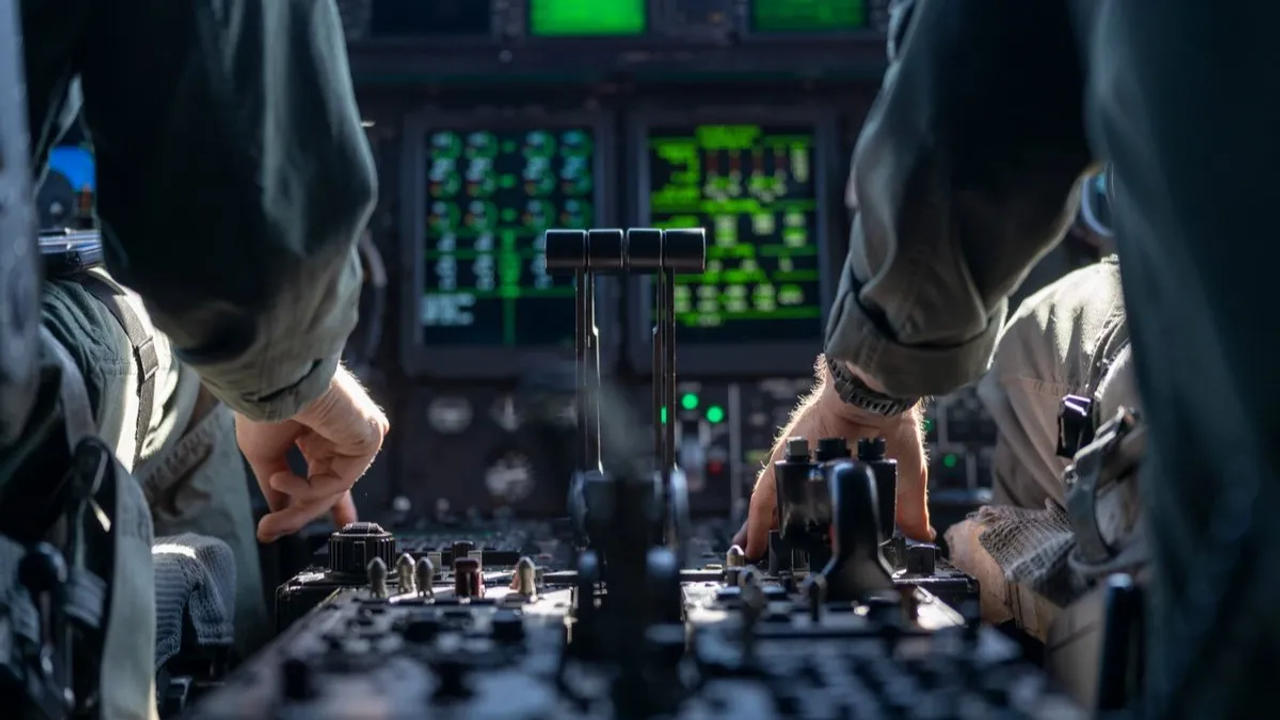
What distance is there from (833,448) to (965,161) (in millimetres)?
274

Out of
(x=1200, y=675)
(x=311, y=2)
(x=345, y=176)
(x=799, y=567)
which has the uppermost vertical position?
(x=311, y=2)

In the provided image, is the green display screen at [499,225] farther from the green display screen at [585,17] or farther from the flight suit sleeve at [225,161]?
the flight suit sleeve at [225,161]

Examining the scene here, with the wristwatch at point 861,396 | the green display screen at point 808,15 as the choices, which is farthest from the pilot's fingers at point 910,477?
the green display screen at point 808,15

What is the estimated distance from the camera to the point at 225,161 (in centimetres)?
97

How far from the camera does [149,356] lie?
1.54m

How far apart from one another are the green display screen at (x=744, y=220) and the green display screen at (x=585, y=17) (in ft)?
0.74

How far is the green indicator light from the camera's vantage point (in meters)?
2.78

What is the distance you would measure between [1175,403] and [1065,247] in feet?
7.51

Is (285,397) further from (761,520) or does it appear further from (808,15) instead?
(808,15)

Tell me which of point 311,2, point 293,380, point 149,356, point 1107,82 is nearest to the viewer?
point 1107,82

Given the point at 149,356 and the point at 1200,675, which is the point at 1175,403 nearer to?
the point at 1200,675

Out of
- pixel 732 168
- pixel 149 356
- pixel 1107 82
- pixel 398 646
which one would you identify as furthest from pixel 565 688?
pixel 732 168

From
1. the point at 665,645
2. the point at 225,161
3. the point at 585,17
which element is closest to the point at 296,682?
the point at 665,645

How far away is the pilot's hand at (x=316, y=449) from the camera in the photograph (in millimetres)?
1487
